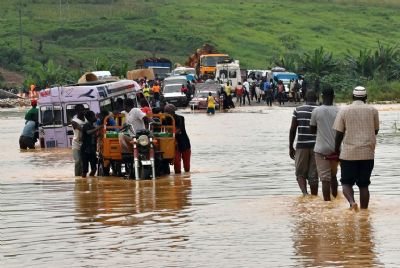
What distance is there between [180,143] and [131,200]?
444 centimetres

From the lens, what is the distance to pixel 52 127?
32.8 metres

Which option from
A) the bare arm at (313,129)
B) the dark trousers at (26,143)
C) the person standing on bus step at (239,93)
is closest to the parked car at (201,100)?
the person standing on bus step at (239,93)

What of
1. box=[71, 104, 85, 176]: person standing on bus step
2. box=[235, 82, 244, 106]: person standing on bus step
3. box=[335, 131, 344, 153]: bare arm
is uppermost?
box=[335, 131, 344, 153]: bare arm

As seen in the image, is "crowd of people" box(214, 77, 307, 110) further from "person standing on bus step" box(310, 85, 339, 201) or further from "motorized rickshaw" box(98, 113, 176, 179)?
"person standing on bus step" box(310, 85, 339, 201)

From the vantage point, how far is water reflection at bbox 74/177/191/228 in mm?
15336

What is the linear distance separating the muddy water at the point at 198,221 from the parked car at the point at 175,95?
125ft

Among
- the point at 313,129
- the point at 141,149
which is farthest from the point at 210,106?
the point at 313,129

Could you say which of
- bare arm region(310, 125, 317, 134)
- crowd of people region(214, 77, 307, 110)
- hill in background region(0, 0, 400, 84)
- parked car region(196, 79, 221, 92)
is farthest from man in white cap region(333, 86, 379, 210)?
hill in background region(0, 0, 400, 84)

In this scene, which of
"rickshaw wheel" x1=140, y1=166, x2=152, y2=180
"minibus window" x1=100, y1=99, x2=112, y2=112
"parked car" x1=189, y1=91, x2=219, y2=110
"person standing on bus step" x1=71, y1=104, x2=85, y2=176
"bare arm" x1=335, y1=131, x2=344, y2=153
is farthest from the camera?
"parked car" x1=189, y1=91, x2=219, y2=110

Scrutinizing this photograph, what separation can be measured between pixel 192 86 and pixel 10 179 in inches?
1749

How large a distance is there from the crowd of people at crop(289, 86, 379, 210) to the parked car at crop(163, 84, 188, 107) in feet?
152

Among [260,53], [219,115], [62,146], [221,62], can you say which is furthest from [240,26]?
[62,146]

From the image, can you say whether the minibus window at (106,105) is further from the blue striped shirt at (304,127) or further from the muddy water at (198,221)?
the blue striped shirt at (304,127)

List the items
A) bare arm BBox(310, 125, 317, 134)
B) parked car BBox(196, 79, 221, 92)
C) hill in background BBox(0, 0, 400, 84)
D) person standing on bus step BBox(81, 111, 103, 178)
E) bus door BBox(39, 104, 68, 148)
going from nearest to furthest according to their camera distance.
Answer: bare arm BBox(310, 125, 317, 134), person standing on bus step BBox(81, 111, 103, 178), bus door BBox(39, 104, 68, 148), parked car BBox(196, 79, 221, 92), hill in background BBox(0, 0, 400, 84)
